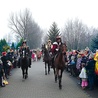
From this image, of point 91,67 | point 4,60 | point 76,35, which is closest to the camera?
point 91,67

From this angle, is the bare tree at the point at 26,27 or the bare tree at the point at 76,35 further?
the bare tree at the point at 26,27

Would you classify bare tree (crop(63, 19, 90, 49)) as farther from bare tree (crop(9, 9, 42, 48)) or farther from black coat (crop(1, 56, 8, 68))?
black coat (crop(1, 56, 8, 68))

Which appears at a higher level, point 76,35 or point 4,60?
point 76,35

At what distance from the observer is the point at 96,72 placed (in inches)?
447

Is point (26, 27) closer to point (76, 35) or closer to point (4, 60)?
point (76, 35)

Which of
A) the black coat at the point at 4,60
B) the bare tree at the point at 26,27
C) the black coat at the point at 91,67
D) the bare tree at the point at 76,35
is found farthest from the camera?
the bare tree at the point at 26,27

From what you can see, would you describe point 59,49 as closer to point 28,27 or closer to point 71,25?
point 71,25

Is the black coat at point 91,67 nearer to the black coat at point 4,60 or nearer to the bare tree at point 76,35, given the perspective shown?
the black coat at point 4,60

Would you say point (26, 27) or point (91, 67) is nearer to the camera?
point (91, 67)

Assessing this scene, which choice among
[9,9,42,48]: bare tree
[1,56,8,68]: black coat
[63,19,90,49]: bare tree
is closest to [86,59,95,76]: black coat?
[1,56,8,68]: black coat

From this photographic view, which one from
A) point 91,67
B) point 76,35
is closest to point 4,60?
point 91,67

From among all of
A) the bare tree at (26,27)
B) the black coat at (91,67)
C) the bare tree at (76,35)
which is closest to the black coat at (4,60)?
the black coat at (91,67)

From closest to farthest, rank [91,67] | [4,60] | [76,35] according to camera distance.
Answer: [91,67] < [4,60] < [76,35]

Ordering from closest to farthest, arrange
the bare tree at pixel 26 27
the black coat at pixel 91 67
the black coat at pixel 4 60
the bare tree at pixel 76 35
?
the black coat at pixel 91 67 < the black coat at pixel 4 60 < the bare tree at pixel 76 35 < the bare tree at pixel 26 27
